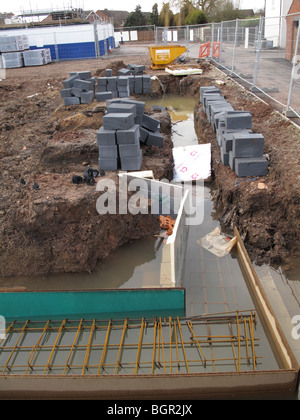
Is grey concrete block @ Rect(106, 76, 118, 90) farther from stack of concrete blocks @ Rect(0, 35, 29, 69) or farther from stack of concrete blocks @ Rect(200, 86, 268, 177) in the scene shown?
stack of concrete blocks @ Rect(0, 35, 29, 69)

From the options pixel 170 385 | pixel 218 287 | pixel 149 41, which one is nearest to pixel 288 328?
pixel 218 287

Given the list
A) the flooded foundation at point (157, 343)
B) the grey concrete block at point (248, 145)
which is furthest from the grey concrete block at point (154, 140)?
the flooded foundation at point (157, 343)

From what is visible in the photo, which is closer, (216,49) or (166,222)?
(166,222)

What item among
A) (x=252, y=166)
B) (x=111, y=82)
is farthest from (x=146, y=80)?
(x=252, y=166)

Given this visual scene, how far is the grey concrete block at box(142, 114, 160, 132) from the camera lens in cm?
1129

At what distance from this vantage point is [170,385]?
13.9ft

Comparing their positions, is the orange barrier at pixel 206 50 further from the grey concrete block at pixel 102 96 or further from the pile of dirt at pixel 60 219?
the pile of dirt at pixel 60 219

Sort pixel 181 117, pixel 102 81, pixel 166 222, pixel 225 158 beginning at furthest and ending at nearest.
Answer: pixel 181 117 < pixel 102 81 < pixel 225 158 < pixel 166 222

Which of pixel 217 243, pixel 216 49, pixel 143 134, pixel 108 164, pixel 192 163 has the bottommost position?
pixel 217 243

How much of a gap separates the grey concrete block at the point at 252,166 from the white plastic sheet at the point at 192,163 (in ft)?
6.19

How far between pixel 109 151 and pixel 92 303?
4.58 m

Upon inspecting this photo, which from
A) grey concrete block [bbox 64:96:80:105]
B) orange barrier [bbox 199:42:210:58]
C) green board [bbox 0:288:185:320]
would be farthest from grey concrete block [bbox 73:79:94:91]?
orange barrier [bbox 199:42:210:58]

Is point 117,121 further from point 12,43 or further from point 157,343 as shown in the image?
point 12,43

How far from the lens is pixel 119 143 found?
908 centimetres
